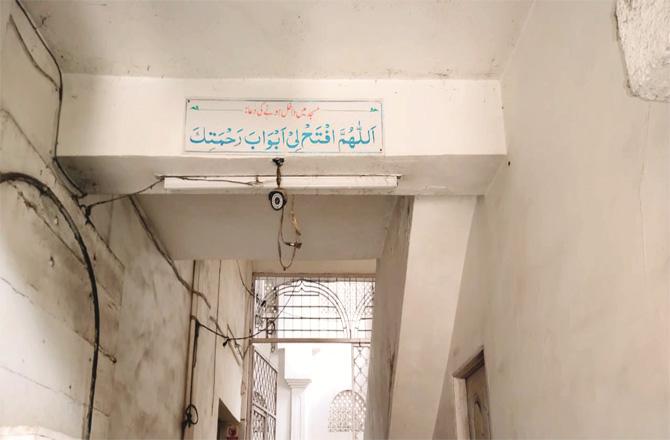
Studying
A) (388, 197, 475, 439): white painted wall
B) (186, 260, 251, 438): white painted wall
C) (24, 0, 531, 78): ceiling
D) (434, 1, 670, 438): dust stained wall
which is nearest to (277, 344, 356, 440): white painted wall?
(186, 260, 251, 438): white painted wall

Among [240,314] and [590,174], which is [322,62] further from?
[240,314]

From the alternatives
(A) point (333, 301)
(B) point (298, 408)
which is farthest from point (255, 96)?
(B) point (298, 408)

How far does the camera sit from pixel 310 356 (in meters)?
10.8

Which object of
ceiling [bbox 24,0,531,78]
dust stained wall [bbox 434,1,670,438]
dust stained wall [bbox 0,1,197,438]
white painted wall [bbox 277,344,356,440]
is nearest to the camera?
dust stained wall [bbox 434,1,670,438]

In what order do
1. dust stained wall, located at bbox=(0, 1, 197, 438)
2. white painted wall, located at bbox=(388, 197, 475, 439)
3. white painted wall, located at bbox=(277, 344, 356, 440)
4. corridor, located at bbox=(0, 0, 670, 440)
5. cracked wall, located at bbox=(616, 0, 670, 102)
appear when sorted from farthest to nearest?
1. white painted wall, located at bbox=(277, 344, 356, 440)
2. white painted wall, located at bbox=(388, 197, 475, 439)
3. dust stained wall, located at bbox=(0, 1, 197, 438)
4. corridor, located at bbox=(0, 0, 670, 440)
5. cracked wall, located at bbox=(616, 0, 670, 102)

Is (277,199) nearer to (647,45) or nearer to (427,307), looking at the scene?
(427,307)

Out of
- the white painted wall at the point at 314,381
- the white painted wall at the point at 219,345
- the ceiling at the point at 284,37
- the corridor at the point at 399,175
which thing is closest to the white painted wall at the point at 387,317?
the corridor at the point at 399,175

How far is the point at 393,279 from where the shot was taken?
3744 millimetres

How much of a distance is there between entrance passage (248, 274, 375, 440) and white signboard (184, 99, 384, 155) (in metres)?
4.45

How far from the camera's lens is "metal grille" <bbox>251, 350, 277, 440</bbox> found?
743 cm

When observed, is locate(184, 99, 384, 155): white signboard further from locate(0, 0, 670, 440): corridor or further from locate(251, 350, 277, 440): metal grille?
locate(251, 350, 277, 440): metal grille

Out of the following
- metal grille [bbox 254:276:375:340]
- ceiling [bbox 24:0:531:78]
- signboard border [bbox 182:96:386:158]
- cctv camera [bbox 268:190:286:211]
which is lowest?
cctv camera [bbox 268:190:286:211]

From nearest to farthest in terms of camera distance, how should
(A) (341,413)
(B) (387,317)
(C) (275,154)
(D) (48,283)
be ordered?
(D) (48,283), (C) (275,154), (B) (387,317), (A) (341,413)

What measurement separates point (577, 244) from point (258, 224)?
7.93 ft
